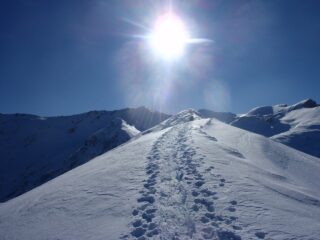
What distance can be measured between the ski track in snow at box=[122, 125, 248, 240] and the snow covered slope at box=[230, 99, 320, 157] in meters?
82.6

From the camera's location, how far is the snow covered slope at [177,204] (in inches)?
383

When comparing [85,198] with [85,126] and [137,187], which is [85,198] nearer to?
[137,187]

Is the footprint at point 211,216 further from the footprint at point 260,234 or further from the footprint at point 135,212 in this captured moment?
the footprint at point 135,212

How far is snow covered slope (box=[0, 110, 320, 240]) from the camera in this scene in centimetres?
972

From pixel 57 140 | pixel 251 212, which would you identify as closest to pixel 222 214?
pixel 251 212

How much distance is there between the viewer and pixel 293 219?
1030cm

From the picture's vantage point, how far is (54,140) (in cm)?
15950

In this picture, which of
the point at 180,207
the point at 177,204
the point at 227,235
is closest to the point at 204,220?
the point at 227,235

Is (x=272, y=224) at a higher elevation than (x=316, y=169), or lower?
lower

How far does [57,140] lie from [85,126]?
564 inches

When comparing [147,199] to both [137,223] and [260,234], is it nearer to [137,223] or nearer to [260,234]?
[137,223]

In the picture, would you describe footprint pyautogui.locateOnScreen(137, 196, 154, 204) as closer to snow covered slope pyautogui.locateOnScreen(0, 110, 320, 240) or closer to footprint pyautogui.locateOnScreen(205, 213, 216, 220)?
snow covered slope pyautogui.locateOnScreen(0, 110, 320, 240)

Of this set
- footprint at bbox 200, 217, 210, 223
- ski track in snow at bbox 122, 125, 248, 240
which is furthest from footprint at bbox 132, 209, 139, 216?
footprint at bbox 200, 217, 210, 223

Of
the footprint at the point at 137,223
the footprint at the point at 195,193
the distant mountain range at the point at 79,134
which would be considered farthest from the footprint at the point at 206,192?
the distant mountain range at the point at 79,134
